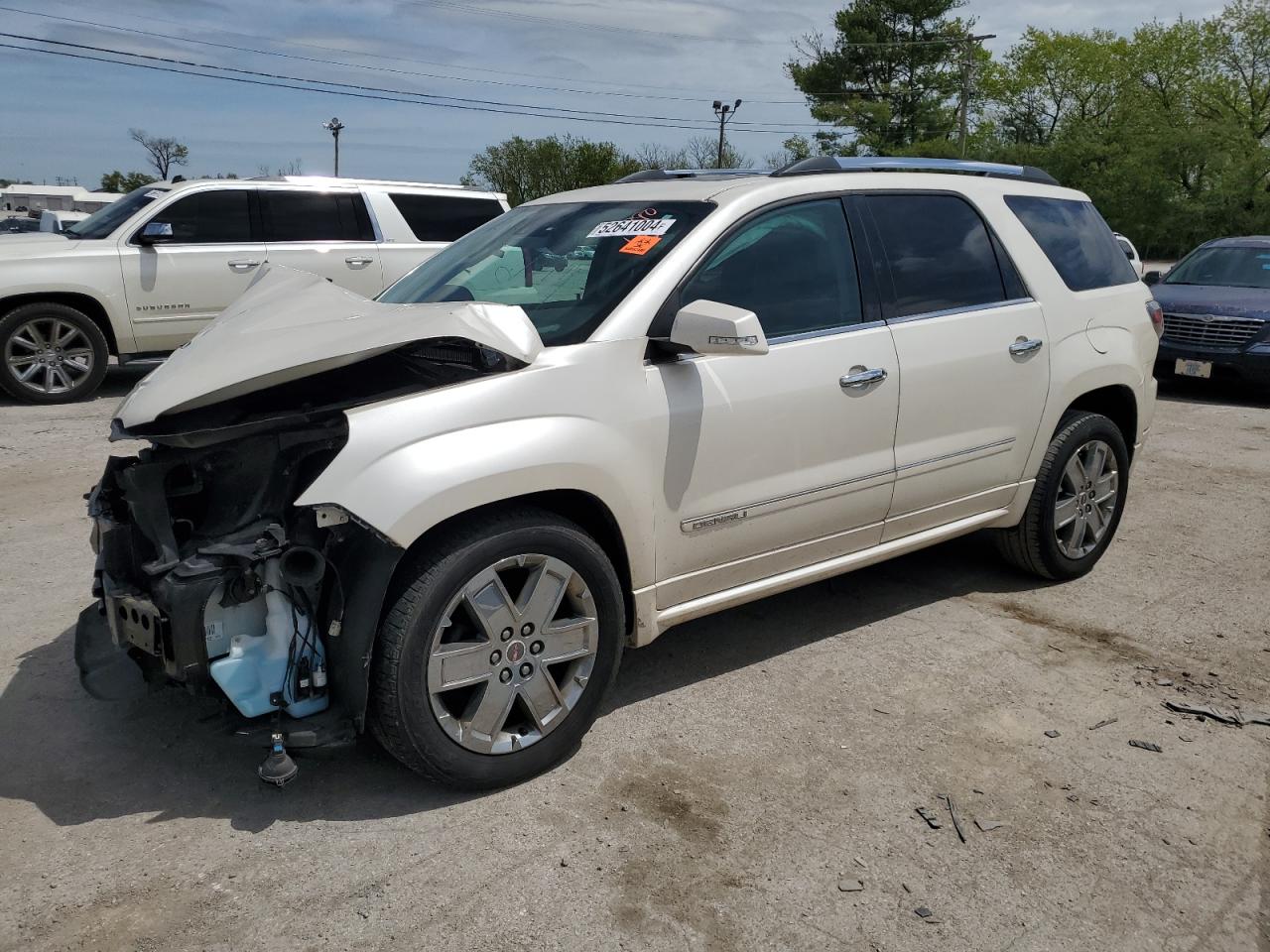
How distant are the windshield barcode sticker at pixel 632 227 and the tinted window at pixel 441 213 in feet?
22.6

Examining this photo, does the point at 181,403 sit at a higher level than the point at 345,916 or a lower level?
higher

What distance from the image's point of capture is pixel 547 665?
3254 millimetres

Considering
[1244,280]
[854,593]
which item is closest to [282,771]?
[854,593]

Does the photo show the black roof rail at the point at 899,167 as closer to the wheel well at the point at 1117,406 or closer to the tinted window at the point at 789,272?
the tinted window at the point at 789,272

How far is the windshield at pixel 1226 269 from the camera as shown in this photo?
1128 centimetres

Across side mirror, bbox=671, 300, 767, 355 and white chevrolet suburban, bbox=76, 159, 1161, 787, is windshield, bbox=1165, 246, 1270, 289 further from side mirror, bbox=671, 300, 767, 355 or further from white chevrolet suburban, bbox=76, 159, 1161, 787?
side mirror, bbox=671, 300, 767, 355

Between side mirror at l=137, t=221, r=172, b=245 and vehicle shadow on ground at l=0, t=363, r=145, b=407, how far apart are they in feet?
4.22

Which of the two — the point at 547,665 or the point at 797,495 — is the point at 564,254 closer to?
the point at 797,495

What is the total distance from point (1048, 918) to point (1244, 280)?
419 inches

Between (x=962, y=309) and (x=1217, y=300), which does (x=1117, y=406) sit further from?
(x=1217, y=300)

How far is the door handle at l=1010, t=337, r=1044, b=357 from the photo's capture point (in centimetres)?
445

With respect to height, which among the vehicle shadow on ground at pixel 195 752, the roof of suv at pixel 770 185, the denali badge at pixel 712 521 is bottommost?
the vehicle shadow on ground at pixel 195 752

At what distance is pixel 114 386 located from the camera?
1070 centimetres

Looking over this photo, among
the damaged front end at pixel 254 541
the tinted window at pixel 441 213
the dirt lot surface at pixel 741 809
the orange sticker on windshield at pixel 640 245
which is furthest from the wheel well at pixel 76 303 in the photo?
the orange sticker on windshield at pixel 640 245
